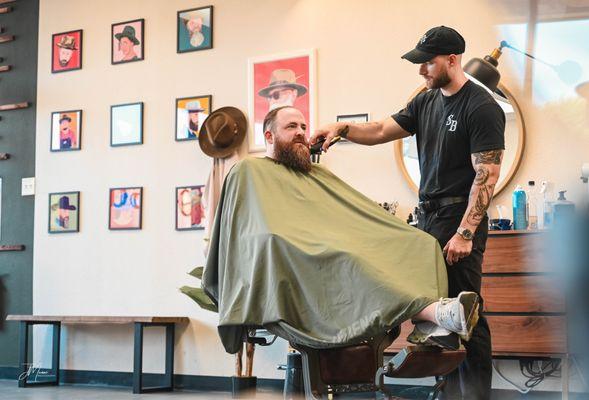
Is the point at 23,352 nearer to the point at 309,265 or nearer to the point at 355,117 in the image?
the point at 355,117

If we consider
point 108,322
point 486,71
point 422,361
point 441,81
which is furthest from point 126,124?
point 422,361

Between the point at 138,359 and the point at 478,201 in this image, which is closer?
the point at 478,201

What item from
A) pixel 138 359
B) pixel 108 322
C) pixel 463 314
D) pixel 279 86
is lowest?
pixel 138 359

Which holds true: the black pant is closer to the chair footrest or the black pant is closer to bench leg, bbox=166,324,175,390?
the chair footrest

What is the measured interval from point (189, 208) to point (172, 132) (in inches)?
22.7

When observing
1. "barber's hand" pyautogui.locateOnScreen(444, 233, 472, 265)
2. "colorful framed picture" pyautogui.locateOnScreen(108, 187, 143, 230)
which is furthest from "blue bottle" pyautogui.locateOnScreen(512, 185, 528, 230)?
"colorful framed picture" pyautogui.locateOnScreen(108, 187, 143, 230)

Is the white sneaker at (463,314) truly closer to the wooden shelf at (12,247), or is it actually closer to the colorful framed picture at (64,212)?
the colorful framed picture at (64,212)

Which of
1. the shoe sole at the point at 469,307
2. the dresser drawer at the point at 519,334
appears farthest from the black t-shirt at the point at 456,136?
the dresser drawer at the point at 519,334

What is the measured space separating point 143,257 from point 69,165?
100 centimetres

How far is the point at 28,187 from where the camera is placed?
236 inches

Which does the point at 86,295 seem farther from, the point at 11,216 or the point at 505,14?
the point at 505,14

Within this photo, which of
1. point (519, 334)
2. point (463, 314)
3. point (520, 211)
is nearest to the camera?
point (463, 314)

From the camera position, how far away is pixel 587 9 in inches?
165

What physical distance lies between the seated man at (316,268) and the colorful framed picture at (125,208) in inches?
113
